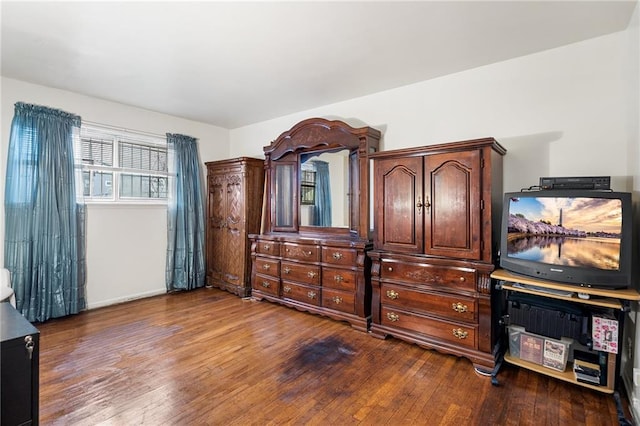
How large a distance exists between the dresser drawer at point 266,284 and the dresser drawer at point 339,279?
0.76m

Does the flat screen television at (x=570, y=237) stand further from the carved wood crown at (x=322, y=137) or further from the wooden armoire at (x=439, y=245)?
the carved wood crown at (x=322, y=137)

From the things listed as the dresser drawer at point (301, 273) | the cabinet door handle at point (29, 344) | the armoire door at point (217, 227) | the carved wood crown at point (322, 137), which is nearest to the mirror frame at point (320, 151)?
the carved wood crown at point (322, 137)

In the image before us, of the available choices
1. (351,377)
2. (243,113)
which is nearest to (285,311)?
(351,377)

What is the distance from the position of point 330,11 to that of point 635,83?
210 cm

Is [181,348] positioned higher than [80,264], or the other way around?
[80,264]

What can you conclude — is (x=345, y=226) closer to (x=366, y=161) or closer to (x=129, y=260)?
(x=366, y=161)

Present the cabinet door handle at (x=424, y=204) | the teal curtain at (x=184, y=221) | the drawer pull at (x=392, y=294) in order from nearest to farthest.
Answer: the cabinet door handle at (x=424, y=204)
the drawer pull at (x=392, y=294)
the teal curtain at (x=184, y=221)

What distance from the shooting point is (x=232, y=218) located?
445cm

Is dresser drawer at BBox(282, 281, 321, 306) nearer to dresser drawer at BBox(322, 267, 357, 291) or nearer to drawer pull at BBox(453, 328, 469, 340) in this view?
dresser drawer at BBox(322, 267, 357, 291)

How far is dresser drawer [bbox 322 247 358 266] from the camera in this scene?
3.21m

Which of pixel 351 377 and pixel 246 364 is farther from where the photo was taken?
pixel 246 364

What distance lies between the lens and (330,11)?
2.07m

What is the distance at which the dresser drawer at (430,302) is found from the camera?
246cm

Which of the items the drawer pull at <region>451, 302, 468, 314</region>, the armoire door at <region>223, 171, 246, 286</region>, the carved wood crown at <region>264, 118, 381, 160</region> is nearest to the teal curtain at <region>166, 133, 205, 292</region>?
the armoire door at <region>223, 171, 246, 286</region>
